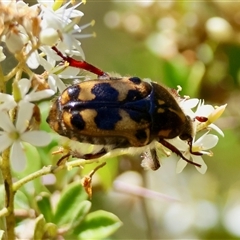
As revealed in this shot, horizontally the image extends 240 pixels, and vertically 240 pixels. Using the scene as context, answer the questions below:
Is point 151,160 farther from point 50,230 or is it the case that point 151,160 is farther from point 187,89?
point 187,89

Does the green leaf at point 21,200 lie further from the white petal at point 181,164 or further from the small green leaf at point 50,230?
the white petal at point 181,164

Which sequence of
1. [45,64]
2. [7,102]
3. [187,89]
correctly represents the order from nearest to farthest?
[7,102]
[45,64]
[187,89]

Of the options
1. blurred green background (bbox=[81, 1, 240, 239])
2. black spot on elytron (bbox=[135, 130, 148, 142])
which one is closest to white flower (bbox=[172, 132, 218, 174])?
black spot on elytron (bbox=[135, 130, 148, 142])

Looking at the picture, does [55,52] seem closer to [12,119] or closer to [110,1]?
[12,119]

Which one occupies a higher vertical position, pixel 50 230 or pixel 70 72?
pixel 70 72

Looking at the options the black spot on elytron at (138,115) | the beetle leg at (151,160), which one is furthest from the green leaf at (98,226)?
the black spot on elytron at (138,115)

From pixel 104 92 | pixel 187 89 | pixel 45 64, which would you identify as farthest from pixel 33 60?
pixel 187 89

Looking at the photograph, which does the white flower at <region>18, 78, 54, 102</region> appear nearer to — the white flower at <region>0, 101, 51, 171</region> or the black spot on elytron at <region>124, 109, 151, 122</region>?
the white flower at <region>0, 101, 51, 171</region>

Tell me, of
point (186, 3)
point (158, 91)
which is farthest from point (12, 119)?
point (186, 3)
